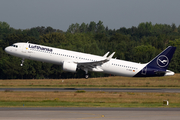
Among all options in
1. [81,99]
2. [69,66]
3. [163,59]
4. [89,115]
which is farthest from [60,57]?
[89,115]

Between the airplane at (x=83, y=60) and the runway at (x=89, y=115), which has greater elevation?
the airplane at (x=83, y=60)

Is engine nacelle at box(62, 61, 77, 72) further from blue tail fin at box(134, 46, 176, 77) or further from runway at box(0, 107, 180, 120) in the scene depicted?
runway at box(0, 107, 180, 120)

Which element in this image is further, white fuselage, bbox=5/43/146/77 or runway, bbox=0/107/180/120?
white fuselage, bbox=5/43/146/77

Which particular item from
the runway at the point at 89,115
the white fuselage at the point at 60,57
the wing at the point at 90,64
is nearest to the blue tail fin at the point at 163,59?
the white fuselage at the point at 60,57

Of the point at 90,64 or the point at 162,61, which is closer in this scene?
the point at 90,64

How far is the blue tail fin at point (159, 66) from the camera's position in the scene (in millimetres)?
53425

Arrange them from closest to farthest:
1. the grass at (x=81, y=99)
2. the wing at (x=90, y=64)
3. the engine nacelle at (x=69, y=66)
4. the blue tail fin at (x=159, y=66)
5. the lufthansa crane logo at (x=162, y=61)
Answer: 1. the grass at (x=81, y=99)
2. the engine nacelle at (x=69, y=66)
3. the wing at (x=90, y=64)
4. the blue tail fin at (x=159, y=66)
5. the lufthansa crane logo at (x=162, y=61)

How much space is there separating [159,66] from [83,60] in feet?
44.4

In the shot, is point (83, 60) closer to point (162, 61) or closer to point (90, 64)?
point (90, 64)

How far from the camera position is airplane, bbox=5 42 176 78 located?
50.6 m

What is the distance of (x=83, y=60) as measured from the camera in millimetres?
52344

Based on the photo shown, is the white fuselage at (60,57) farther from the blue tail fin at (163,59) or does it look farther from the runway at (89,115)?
the runway at (89,115)

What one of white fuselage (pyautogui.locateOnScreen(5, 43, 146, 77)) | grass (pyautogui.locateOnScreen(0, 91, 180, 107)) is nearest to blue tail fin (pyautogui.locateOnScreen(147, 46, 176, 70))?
white fuselage (pyautogui.locateOnScreen(5, 43, 146, 77))

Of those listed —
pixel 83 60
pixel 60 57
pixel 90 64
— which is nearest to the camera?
→ pixel 60 57
